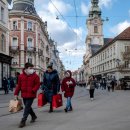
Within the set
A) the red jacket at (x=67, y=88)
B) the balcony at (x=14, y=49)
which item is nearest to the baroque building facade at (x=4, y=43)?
the balcony at (x=14, y=49)

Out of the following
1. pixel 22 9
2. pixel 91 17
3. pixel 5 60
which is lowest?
pixel 5 60

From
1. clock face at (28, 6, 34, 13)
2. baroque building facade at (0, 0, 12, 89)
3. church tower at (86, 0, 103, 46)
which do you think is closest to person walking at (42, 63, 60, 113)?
baroque building facade at (0, 0, 12, 89)

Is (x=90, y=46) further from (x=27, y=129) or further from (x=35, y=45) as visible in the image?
(x=27, y=129)

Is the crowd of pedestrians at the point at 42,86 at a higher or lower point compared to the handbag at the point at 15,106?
higher

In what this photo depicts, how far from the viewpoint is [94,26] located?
451 ft

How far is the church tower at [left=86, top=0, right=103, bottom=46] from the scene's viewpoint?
137125 millimetres

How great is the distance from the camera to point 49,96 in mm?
13930

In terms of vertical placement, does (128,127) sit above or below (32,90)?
below

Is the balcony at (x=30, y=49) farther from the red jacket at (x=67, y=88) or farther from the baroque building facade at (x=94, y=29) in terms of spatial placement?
the baroque building facade at (x=94, y=29)

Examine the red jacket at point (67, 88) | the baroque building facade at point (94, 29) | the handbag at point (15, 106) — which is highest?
the baroque building facade at point (94, 29)

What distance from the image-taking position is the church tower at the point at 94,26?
13712cm

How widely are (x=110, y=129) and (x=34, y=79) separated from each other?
2.59m

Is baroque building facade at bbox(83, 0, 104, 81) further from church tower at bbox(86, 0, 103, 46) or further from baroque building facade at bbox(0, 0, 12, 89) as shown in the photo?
baroque building facade at bbox(0, 0, 12, 89)

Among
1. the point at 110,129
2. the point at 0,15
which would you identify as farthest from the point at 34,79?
the point at 0,15
